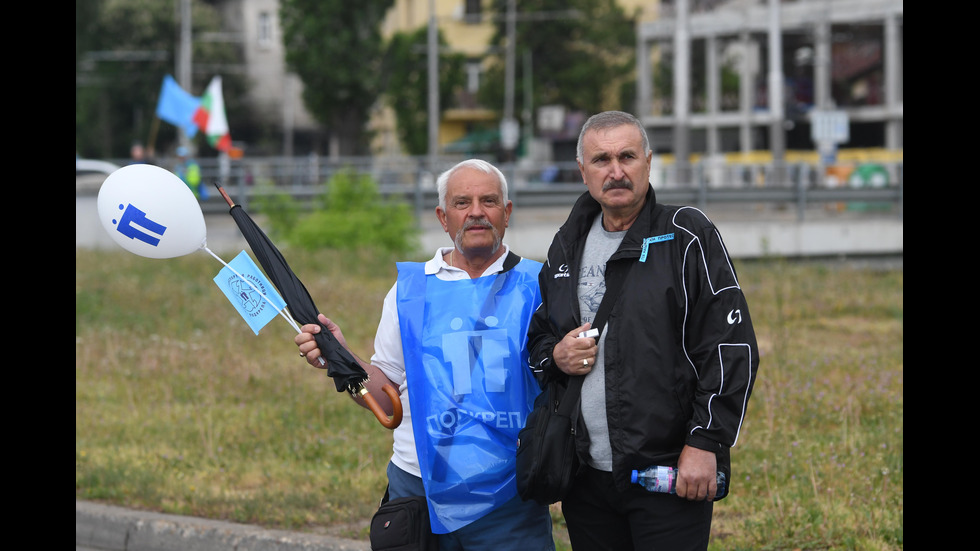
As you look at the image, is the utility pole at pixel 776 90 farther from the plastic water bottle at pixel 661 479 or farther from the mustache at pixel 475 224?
the plastic water bottle at pixel 661 479

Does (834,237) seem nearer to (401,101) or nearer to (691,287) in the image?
(691,287)

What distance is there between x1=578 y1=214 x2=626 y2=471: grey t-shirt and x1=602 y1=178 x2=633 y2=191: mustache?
15 centimetres

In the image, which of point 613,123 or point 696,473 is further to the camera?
point 613,123

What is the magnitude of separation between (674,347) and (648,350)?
7cm

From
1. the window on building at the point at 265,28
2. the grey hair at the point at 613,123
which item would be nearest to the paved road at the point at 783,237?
the grey hair at the point at 613,123

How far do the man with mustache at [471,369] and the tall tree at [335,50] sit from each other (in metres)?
47.7

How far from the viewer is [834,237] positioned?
72.9ft

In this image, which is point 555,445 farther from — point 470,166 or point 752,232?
point 752,232

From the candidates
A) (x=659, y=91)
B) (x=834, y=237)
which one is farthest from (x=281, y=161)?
(x=659, y=91)

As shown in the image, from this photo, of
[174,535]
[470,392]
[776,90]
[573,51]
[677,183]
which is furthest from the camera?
[573,51]

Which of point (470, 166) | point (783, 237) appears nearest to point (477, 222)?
point (470, 166)

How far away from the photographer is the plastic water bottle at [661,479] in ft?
11.0

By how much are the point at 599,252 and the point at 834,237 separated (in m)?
19.6

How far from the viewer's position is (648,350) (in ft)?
11.0
